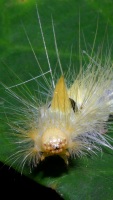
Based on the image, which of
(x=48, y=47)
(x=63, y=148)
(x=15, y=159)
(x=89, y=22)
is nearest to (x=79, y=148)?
(x=63, y=148)

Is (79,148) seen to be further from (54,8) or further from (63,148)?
(54,8)

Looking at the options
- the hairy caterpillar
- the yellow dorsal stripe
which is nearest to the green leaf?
the hairy caterpillar

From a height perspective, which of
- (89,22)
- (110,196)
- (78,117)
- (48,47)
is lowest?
(110,196)

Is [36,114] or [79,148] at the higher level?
[36,114]

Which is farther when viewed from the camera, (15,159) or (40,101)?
(40,101)

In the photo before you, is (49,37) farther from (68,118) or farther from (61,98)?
(68,118)

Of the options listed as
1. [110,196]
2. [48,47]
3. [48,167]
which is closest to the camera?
[110,196]

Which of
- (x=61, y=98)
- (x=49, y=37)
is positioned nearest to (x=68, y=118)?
(x=61, y=98)
